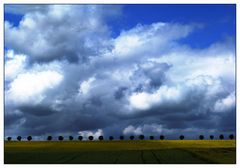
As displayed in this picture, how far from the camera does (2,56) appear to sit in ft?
120

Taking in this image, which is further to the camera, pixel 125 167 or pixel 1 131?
pixel 125 167

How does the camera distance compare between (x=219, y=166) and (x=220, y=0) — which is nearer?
(x=219, y=166)

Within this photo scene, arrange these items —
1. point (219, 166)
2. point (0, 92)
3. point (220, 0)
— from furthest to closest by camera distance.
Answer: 1. point (220, 0)
2. point (219, 166)
3. point (0, 92)

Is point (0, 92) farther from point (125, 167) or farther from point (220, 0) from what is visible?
point (220, 0)

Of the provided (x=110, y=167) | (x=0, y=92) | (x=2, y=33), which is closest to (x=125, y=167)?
(x=110, y=167)

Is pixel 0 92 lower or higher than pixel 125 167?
higher

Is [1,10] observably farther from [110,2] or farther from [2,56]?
[110,2]

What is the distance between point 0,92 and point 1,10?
27.0 feet

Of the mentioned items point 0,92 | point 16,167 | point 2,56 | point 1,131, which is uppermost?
point 2,56

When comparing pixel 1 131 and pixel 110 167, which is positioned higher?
pixel 1 131

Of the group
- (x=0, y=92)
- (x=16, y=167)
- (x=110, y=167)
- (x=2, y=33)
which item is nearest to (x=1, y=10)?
(x=2, y=33)

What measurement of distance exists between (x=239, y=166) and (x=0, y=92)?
70.9 ft

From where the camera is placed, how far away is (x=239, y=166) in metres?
→ 37.1

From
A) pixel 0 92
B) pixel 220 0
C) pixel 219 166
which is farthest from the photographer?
pixel 220 0
